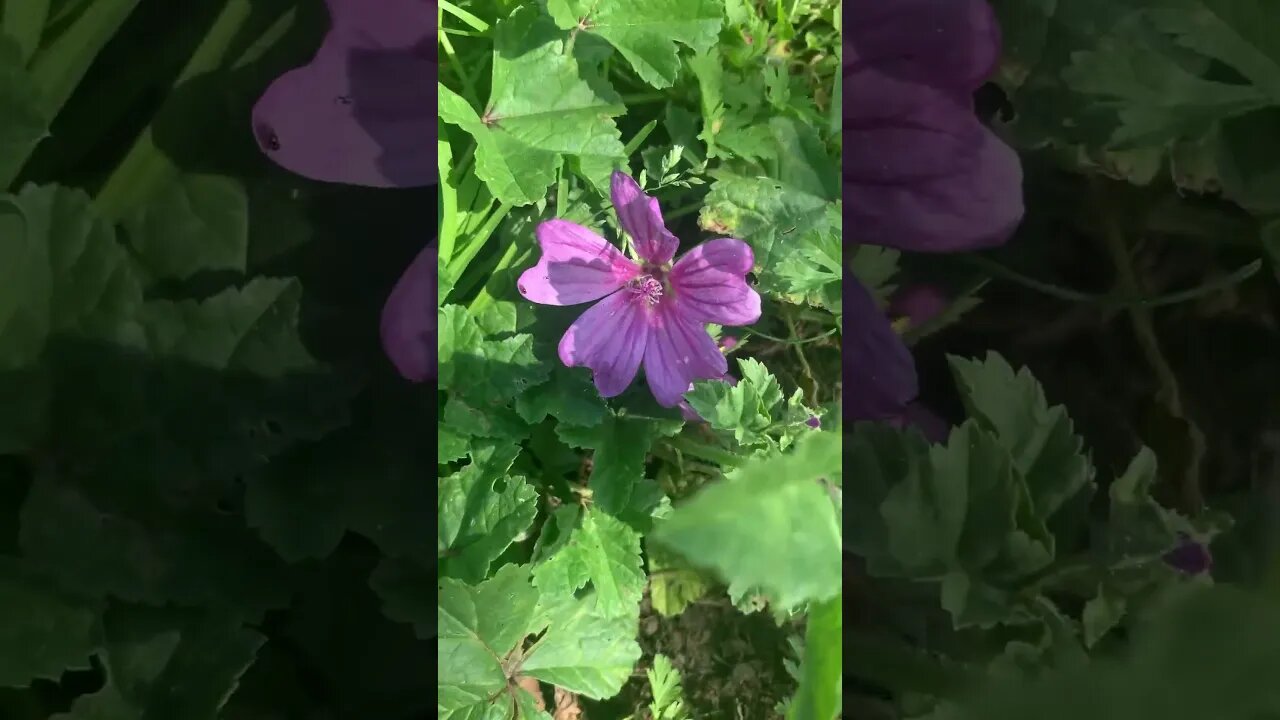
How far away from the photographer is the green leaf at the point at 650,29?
0.46 m

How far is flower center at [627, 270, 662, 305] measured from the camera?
512 mm

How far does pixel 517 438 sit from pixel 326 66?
8.5 inches

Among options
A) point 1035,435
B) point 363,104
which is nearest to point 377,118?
point 363,104

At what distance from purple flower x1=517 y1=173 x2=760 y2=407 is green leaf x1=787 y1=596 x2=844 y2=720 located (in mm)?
146

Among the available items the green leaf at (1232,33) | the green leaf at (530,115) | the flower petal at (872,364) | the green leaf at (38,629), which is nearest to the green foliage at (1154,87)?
the green leaf at (1232,33)

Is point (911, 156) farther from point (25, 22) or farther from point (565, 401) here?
point (25, 22)

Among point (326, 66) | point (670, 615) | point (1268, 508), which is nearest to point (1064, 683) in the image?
point (1268, 508)

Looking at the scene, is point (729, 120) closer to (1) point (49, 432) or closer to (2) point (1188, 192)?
(2) point (1188, 192)

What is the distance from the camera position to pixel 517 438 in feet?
1.61

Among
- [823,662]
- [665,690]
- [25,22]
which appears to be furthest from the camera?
[665,690]

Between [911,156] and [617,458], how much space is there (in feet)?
0.74

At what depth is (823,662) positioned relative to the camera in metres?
0.44

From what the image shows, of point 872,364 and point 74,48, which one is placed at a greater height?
point 74,48

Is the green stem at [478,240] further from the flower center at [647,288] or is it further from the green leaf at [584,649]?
the green leaf at [584,649]
